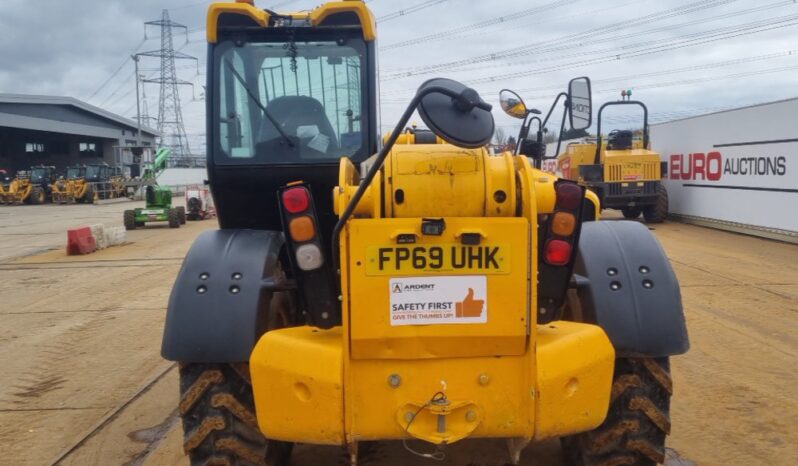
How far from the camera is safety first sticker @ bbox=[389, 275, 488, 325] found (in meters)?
2.84

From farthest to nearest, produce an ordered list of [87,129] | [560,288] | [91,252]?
[87,129] < [91,252] < [560,288]

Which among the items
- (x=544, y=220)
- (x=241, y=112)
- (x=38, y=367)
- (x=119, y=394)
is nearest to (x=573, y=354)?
(x=544, y=220)

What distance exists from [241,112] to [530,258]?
90.7 inches

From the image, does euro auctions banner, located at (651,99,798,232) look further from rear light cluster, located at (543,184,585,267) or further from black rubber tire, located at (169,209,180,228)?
black rubber tire, located at (169,209,180,228)

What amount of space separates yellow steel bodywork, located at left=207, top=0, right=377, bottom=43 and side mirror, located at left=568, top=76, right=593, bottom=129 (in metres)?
1.26

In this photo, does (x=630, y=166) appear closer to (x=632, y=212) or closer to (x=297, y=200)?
(x=632, y=212)

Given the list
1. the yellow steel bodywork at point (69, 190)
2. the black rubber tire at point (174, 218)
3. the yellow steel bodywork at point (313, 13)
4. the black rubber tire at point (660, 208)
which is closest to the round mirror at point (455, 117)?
the yellow steel bodywork at point (313, 13)

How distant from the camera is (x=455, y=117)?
2711 mm

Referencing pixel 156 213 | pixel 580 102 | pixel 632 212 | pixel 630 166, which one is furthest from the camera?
pixel 156 213

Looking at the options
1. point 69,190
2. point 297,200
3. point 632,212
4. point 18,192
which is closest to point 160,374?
point 297,200

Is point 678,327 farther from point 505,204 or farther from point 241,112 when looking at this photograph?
point 241,112

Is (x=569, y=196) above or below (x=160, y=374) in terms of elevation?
above

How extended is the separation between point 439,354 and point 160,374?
4005 mm

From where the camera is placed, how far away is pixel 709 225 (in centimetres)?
1734
